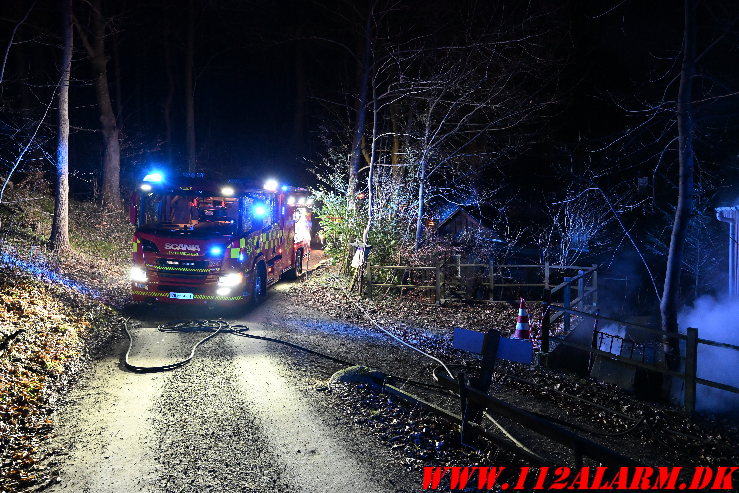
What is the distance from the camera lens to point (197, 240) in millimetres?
10641

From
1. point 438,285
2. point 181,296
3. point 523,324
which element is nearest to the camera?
point 523,324

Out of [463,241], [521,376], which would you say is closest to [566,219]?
[463,241]

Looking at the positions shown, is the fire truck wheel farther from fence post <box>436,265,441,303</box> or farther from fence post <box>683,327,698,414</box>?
fence post <box>683,327,698,414</box>

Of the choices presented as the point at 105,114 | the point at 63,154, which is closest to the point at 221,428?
the point at 63,154

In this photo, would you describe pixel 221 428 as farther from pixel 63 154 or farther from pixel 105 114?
pixel 105 114

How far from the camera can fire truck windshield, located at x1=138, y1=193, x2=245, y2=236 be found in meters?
11.2

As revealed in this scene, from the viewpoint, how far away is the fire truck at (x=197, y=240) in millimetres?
10711

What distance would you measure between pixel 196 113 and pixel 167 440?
37.2 meters

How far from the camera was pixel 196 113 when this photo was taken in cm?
3853

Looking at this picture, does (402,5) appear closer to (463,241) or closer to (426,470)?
(463,241)

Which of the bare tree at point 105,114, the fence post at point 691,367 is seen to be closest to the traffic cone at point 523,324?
the fence post at point 691,367

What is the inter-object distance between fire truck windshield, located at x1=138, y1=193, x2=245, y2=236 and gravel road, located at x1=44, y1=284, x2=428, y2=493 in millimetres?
3079

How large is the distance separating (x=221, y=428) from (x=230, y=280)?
5598mm

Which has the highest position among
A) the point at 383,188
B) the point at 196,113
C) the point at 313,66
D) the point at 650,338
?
the point at 313,66
